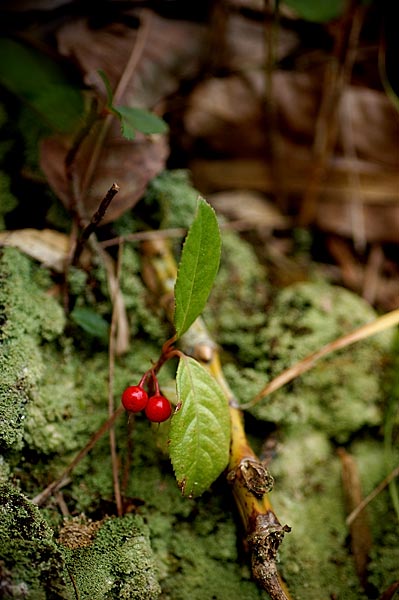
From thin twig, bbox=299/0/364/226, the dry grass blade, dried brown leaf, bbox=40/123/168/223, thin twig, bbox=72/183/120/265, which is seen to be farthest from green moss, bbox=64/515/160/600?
thin twig, bbox=299/0/364/226

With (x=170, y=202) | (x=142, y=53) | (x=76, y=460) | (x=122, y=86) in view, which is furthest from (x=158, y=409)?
(x=142, y=53)

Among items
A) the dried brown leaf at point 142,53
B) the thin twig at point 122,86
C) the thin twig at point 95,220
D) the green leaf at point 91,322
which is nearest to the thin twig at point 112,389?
the green leaf at point 91,322

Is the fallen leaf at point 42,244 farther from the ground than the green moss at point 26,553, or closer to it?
farther from the ground

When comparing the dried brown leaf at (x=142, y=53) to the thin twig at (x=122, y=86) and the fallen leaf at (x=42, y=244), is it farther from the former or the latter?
the fallen leaf at (x=42, y=244)

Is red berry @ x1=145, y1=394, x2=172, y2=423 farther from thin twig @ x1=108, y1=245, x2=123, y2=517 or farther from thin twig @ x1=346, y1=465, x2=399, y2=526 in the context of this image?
thin twig @ x1=346, y1=465, x2=399, y2=526

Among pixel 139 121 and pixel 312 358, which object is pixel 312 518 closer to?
pixel 312 358
